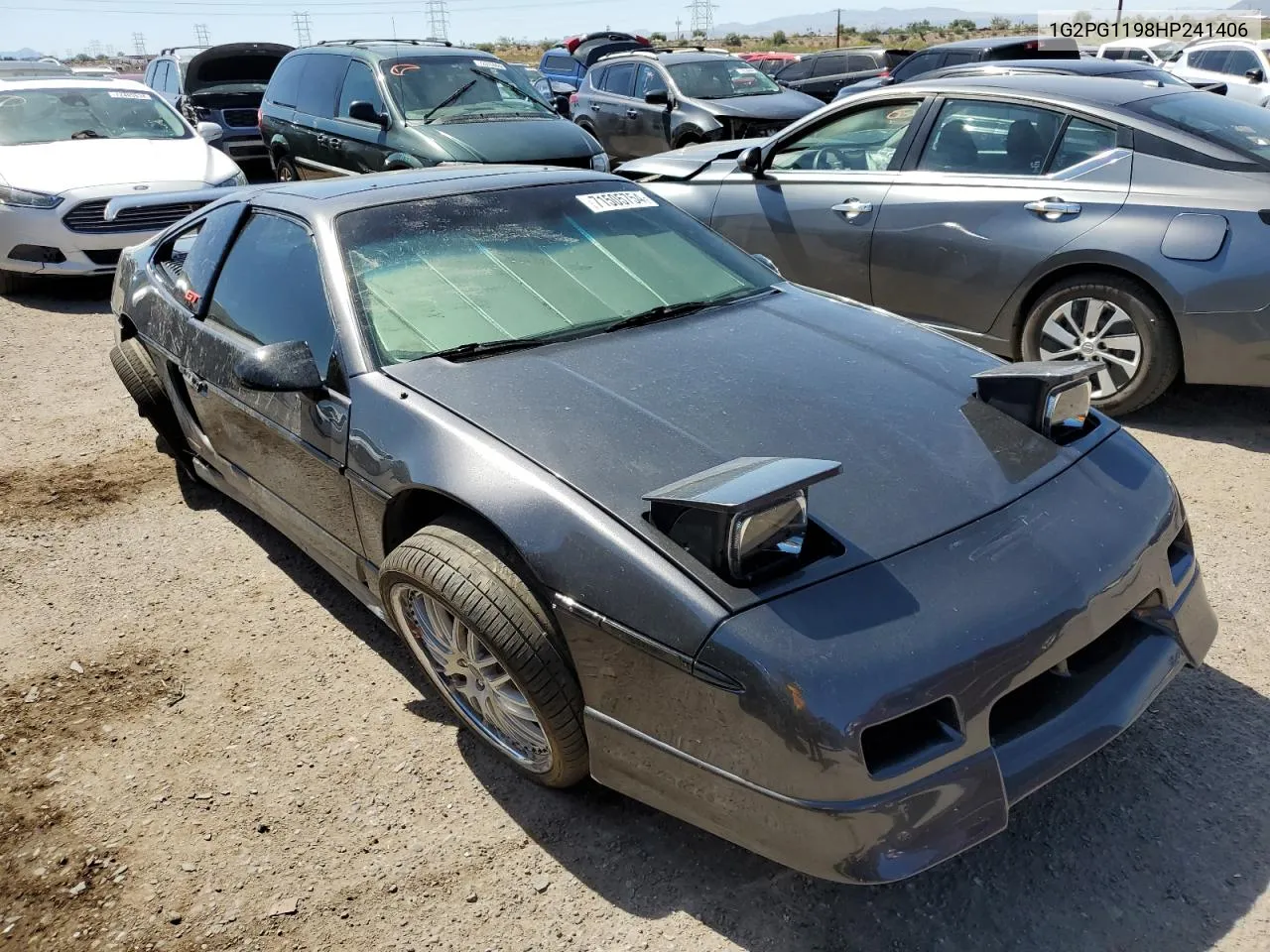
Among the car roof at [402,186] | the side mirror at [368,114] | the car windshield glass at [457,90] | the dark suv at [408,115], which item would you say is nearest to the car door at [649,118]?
the dark suv at [408,115]

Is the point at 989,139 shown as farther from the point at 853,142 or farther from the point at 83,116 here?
the point at 83,116

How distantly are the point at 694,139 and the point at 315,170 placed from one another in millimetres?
4377

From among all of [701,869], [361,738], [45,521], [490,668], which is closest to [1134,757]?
[701,869]

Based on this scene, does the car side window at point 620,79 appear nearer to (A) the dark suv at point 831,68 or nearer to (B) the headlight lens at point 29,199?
(A) the dark suv at point 831,68

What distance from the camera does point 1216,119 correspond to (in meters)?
4.75

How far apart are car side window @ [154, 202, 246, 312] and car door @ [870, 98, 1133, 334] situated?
317 cm

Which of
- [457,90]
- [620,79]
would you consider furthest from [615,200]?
[620,79]

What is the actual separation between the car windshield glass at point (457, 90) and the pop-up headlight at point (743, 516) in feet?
23.2

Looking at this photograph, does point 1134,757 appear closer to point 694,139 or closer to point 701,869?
point 701,869

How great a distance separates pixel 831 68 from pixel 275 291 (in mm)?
18738

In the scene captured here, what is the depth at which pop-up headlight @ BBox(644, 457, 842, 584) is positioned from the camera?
2.00m

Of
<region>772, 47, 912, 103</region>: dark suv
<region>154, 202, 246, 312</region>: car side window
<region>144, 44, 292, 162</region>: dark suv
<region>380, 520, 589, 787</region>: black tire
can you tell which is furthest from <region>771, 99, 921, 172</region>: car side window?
<region>772, 47, 912, 103</region>: dark suv

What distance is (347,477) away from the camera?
2824 millimetres

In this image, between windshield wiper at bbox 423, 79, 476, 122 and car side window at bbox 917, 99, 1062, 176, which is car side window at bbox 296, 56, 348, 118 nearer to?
windshield wiper at bbox 423, 79, 476, 122
